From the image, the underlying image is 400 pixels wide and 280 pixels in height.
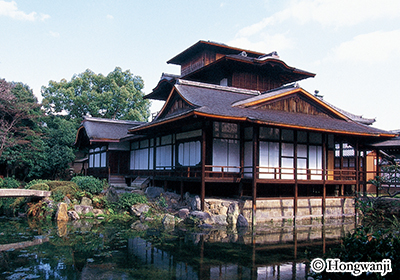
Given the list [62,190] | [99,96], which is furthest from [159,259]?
[99,96]

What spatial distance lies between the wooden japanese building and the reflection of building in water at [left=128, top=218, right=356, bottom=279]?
10.2ft

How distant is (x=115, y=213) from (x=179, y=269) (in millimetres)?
10677


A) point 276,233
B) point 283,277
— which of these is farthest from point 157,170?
point 283,277

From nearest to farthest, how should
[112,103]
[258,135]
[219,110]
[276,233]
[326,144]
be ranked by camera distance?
[276,233], [219,110], [258,135], [326,144], [112,103]

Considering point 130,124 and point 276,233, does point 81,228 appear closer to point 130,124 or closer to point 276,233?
point 276,233

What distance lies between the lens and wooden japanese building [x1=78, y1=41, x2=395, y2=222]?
1842cm

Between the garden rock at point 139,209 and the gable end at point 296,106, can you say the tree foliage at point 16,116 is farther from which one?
the gable end at point 296,106

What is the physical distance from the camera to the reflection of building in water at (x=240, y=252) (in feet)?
32.6

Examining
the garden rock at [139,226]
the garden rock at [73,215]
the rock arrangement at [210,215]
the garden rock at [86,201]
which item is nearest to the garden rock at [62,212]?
the garden rock at [73,215]

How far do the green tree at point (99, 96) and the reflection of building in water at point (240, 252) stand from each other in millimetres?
33629

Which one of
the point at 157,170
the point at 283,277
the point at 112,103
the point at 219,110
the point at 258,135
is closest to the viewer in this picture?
the point at 283,277

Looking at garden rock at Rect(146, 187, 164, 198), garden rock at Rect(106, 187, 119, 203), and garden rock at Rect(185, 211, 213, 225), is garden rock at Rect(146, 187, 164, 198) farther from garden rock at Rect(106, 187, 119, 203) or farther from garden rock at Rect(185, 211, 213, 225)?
garden rock at Rect(185, 211, 213, 225)

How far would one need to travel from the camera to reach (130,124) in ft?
113

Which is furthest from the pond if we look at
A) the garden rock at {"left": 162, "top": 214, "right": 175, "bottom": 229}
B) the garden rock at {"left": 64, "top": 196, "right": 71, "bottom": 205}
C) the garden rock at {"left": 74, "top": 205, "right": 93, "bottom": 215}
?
the garden rock at {"left": 64, "top": 196, "right": 71, "bottom": 205}
